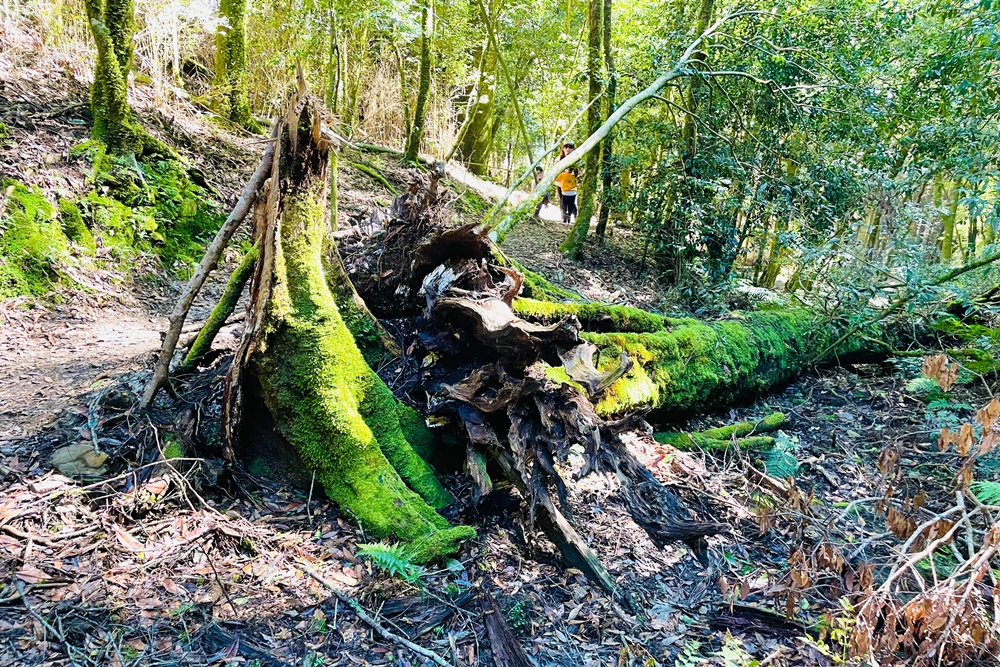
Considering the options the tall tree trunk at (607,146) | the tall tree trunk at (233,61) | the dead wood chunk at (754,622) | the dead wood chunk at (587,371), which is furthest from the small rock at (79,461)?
the tall tree trunk at (607,146)

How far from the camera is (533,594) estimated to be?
9.91 feet

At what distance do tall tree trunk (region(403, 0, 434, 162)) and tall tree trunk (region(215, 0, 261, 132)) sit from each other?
116 inches

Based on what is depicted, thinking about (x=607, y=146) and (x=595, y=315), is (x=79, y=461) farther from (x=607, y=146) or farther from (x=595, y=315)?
(x=607, y=146)

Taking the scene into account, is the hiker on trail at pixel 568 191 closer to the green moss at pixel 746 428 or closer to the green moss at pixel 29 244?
the green moss at pixel 746 428

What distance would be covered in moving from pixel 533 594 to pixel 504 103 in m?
12.5

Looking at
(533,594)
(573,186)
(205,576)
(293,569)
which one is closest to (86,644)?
(205,576)

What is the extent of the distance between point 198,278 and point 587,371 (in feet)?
8.66

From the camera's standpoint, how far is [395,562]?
9.57 ft

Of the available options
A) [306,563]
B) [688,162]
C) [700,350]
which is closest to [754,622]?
[306,563]

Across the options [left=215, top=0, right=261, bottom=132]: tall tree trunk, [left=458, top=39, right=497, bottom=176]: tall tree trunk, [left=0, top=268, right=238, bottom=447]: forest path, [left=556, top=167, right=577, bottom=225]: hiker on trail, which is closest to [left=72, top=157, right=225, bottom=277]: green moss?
[left=0, top=268, right=238, bottom=447]: forest path

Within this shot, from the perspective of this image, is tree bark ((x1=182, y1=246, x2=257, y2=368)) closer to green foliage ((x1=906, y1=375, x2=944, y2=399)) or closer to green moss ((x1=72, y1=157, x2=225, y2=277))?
green moss ((x1=72, y1=157, x2=225, y2=277))

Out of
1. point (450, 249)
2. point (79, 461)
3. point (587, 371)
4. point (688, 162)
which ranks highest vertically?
point (688, 162)

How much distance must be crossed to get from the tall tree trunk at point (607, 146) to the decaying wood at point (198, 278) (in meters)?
7.42

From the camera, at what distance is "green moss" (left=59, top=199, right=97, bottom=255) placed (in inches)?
245
